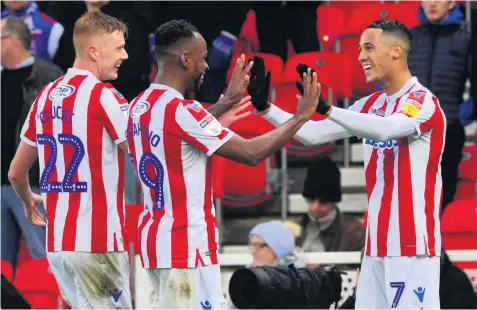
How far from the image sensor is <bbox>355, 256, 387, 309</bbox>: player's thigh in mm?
7102

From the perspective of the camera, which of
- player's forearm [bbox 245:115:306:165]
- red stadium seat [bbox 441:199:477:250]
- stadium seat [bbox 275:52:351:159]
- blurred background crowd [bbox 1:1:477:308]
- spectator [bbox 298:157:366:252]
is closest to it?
player's forearm [bbox 245:115:306:165]

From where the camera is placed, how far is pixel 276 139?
6.59 metres

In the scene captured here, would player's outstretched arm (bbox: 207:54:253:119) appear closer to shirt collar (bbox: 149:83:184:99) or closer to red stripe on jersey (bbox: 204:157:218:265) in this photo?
shirt collar (bbox: 149:83:184:99)

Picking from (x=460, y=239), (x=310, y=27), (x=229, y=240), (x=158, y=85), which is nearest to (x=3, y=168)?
(x=229, y=240)

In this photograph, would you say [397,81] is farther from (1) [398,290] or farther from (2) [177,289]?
(2) [177,289]

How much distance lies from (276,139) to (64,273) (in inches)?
53.1

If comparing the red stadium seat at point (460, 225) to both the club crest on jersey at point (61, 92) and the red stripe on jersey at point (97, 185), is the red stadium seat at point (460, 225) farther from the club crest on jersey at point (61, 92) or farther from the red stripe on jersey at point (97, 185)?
the club crest on jersey at point (61, 92)

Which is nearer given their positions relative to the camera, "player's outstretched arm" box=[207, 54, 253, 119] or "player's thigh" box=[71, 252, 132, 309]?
"player's outstretched arm" box=[207, 54, 253, 119]

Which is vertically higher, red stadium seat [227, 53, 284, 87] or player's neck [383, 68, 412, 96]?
player's neck [383, 68, 412, 96]

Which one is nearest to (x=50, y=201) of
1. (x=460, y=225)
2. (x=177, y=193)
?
(x=177, y=193)

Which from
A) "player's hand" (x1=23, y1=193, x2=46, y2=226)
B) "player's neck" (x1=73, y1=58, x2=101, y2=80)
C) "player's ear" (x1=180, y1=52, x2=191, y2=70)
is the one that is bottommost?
"player's hand" (x1=23, y1=193, x2=46, y2=226)

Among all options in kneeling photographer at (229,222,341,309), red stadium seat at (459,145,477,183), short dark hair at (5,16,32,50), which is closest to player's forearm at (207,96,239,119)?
kneeling photographer at (229,222,341,309)

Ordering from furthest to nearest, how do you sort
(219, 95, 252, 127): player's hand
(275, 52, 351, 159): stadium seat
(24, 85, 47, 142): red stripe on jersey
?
1. (275, 52, 351, 159): stadium seat
2. (24, 85, 47, 142): red stripe on jersey
3. (219, 95, 252, 127): player's hand

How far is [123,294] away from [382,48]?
5.90 feet
